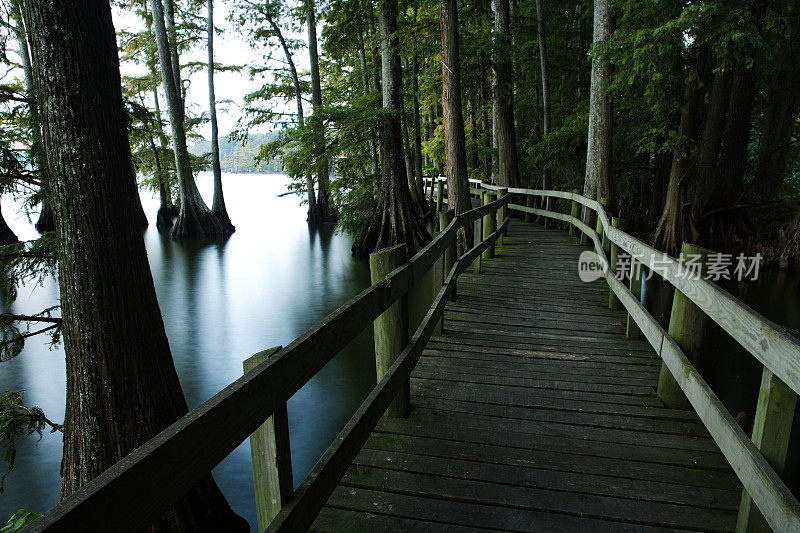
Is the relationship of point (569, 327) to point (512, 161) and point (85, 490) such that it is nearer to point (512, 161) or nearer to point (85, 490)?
point (85, 490)

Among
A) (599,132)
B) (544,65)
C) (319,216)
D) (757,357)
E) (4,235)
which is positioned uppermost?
(544,65)

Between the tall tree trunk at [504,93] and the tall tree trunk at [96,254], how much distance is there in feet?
39.9

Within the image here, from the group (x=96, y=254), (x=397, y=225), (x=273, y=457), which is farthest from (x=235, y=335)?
(x=273, y=457)

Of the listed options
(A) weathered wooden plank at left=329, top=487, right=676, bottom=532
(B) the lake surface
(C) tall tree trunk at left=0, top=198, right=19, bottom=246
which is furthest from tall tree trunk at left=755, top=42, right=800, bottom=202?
(C) tall tree trunk at left=0, top=198, right=19, bottom=246

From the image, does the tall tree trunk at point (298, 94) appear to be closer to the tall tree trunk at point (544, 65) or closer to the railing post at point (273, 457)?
the tall tree trunk at point (544, 65)

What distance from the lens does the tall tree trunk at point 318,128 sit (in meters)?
14.5

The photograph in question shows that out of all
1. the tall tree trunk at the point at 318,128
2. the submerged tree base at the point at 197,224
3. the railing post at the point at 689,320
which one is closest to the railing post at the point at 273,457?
the railing post at the point at 689,320

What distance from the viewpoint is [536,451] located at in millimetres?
2996

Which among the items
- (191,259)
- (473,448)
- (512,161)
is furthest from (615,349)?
(191,259)

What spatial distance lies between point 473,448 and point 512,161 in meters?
13.2

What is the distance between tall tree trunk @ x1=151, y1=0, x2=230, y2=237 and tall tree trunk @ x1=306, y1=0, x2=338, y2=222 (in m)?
5.14

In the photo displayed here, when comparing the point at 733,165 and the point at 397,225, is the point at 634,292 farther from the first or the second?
the point at 733,165

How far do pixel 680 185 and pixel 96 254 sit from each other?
12942mm

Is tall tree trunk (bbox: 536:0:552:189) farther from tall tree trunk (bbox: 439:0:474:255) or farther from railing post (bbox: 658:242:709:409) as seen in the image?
railing post (bbox: 658:242:709:409)
